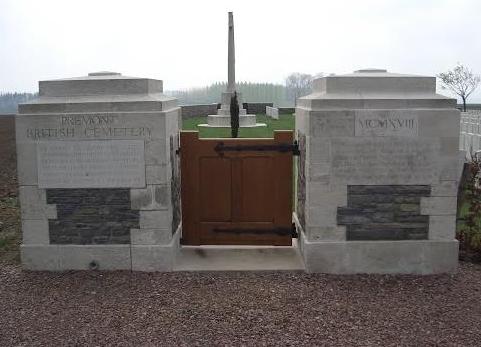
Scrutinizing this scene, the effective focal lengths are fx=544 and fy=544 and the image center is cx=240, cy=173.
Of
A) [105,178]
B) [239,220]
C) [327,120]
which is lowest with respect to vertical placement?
[239,220]

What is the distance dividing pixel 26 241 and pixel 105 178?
1153mm

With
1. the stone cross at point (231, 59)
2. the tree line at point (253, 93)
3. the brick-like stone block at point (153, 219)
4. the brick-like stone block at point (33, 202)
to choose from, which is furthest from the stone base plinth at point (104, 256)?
the tree line at point (253, 93)

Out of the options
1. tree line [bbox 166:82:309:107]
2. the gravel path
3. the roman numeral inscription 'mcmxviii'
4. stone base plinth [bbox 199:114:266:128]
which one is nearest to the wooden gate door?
the gravel path

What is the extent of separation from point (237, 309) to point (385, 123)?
2.41 metres

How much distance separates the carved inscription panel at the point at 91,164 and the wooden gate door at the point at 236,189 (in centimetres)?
89

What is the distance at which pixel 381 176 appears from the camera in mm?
5637

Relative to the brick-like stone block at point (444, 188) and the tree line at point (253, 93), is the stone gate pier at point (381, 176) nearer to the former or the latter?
the brick-like stone block at point (444, 188)

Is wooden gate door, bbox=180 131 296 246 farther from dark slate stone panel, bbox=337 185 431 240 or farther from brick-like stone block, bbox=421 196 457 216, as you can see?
brick-like stone block, bbox=421 196 457 216

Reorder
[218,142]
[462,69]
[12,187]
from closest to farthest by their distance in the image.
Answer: [218,142]
[12,187]
[462,69]

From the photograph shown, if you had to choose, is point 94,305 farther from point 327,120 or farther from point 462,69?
point 462,69

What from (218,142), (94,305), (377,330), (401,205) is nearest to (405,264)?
(401,205)

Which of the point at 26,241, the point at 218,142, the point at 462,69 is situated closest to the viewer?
the point at 26,241

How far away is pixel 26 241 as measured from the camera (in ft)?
19.4

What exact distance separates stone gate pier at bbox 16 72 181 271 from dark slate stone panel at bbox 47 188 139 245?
11mm
